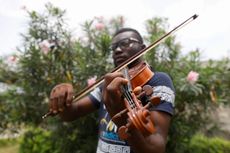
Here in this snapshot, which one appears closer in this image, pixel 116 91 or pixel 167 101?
pixel 116 91

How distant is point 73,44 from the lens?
4.22 meters

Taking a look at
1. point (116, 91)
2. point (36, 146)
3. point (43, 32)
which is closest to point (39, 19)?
point (43, 32)

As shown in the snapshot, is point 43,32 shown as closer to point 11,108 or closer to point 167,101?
point 11,108

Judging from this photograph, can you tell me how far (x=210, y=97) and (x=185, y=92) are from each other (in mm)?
298

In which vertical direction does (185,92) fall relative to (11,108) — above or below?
below

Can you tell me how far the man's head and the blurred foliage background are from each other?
107cm

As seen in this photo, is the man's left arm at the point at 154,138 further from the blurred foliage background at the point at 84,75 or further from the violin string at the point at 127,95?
the blurred foliage background at the point at 84,75

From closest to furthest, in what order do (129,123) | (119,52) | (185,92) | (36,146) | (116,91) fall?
(129,123), (116,91), (119,52), (185,92), (36,146)

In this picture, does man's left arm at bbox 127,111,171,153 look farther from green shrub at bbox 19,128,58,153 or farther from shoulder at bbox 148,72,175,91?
green shrub at bbox 19,128,58,153

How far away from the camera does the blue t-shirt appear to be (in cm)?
205

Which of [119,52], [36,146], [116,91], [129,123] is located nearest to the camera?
[129,123]

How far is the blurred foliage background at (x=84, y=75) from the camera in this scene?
12.8 feet

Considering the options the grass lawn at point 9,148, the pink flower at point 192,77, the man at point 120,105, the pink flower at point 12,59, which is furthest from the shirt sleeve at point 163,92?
the grass lawn at point 9,148

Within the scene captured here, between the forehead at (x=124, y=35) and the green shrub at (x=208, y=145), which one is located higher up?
the forehead at (x=124, y=35)
